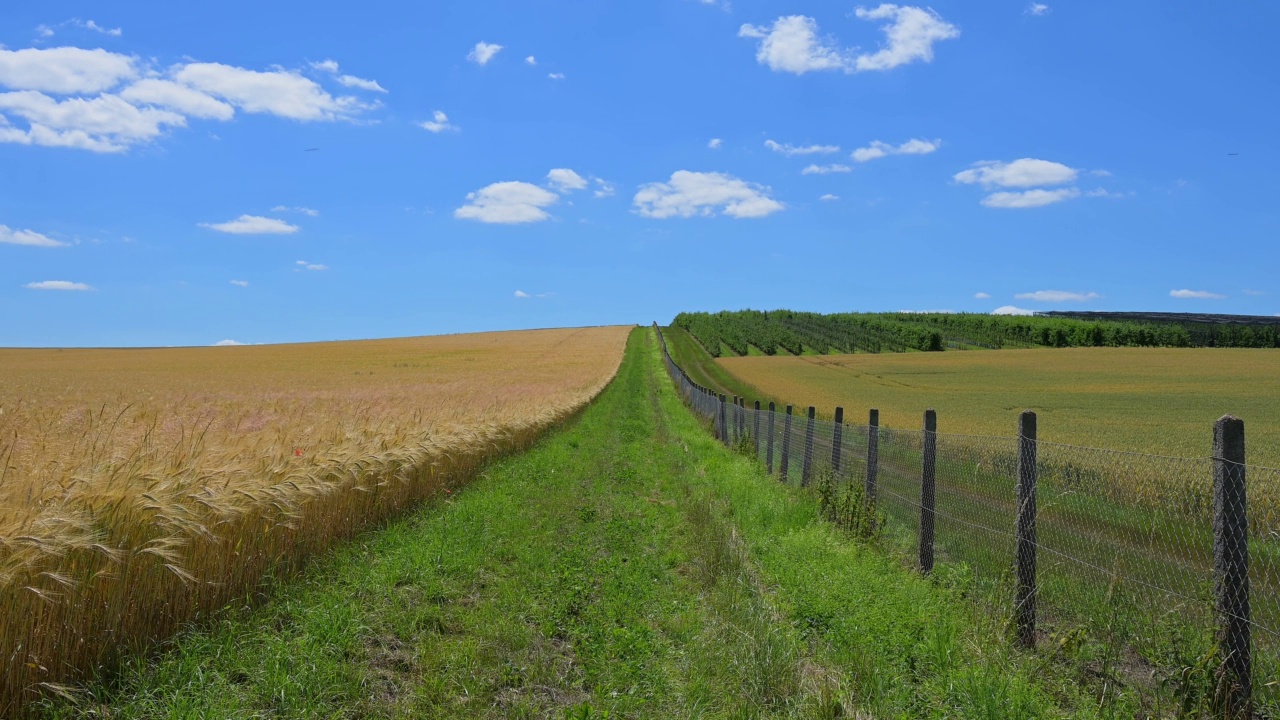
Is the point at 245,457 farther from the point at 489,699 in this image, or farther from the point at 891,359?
the point at 891,359

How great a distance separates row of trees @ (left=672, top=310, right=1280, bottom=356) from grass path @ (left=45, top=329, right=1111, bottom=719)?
6875cm

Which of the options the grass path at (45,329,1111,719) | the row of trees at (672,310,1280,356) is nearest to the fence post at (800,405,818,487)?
the grass path at (45,329,1111,719)

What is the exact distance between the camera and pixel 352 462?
7707mm

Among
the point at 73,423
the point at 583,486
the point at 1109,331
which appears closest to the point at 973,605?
the point at 583,486

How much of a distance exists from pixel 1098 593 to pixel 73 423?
10.5m

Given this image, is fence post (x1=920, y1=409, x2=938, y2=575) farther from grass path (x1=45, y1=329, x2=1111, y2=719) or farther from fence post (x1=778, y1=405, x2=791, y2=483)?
fence post (x1=778, y1=405, x2=791, y2=483)

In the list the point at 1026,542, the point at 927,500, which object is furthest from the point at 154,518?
the point at 927,500

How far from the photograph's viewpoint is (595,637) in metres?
5.52

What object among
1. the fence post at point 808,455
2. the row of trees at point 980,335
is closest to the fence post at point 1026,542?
the fence post at point 808,455

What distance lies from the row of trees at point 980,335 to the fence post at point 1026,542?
7036 cm

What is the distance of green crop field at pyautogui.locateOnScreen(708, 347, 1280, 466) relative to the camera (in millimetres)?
21969

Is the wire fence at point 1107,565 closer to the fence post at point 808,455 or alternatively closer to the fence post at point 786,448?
the fence post at point 808,455

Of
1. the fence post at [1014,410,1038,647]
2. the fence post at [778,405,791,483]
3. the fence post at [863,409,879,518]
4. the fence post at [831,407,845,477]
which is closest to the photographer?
the fence post at [1014,410,1038,647]

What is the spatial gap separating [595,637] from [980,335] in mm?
102518
